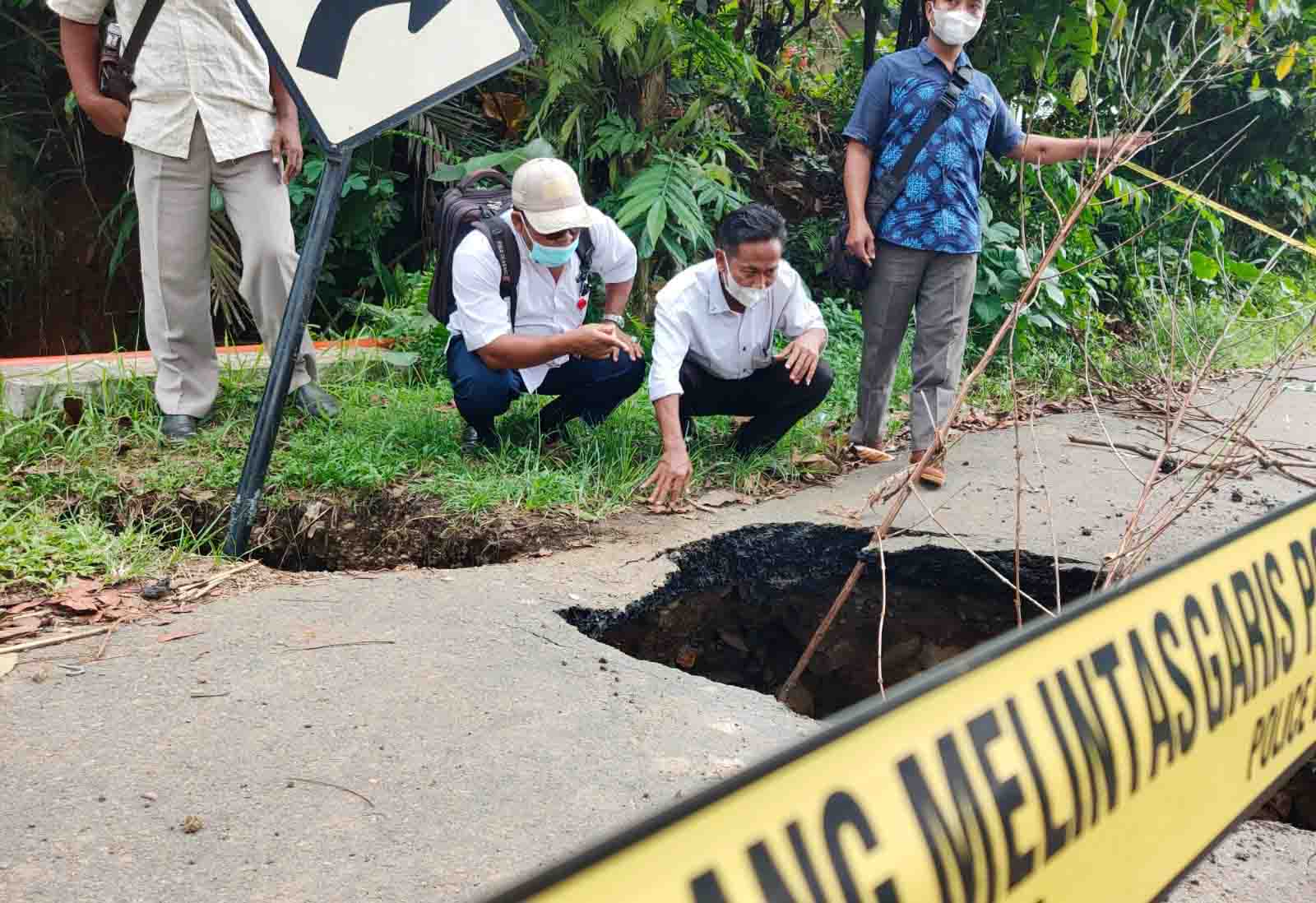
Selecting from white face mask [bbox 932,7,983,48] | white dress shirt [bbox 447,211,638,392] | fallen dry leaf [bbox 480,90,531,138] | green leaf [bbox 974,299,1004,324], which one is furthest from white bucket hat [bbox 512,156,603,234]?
green leaf [bbox 974,299,1004,324]

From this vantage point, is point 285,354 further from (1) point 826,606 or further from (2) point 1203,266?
(2) point 1203,266

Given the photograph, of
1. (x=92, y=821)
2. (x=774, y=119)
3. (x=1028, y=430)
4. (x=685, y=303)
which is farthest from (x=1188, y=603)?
(x=774, y=119)

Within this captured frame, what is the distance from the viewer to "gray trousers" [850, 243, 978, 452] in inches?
168

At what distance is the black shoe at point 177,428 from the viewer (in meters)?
4.06

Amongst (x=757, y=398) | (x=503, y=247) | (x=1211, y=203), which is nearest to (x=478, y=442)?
(x=503, y=247)

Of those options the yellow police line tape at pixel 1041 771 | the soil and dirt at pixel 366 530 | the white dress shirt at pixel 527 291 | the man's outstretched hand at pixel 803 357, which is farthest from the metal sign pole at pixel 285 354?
the yellow police line tape at pixel 1041 771

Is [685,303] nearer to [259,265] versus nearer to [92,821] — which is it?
[259,265]

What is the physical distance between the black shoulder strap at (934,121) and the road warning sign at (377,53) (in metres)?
1.68

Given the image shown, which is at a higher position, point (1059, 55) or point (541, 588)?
point (1059, 55)

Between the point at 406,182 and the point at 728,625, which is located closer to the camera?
the point at 728,625

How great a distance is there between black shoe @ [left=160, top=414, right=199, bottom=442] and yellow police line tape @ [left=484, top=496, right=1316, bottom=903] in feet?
12.1

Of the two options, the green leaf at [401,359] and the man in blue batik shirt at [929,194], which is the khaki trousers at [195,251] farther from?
the man in blue batik shirt at [929,194]

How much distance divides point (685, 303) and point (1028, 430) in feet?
5.98

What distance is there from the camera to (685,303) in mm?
4023
